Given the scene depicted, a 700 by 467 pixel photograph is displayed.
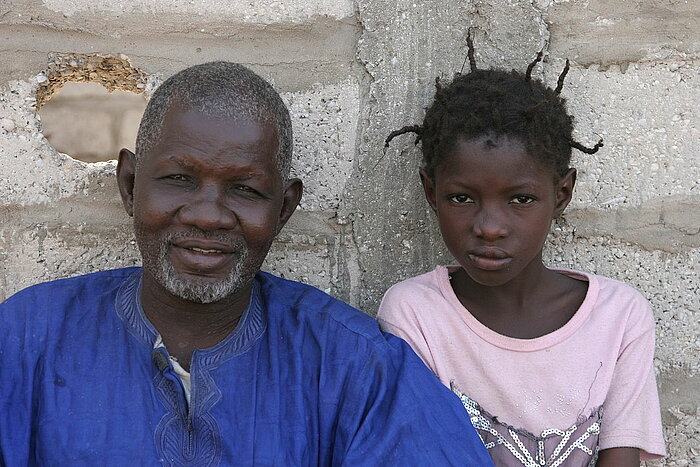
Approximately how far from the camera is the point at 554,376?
2.04 meters

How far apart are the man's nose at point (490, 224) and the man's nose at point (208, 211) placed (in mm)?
546

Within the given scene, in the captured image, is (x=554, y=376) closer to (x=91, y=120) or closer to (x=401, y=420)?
(x=401, y=420)

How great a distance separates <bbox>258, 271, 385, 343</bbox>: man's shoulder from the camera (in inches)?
76.9

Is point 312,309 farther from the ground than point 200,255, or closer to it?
closer to it

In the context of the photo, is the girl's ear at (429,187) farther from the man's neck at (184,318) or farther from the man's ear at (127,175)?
the man's ear at (127,175)

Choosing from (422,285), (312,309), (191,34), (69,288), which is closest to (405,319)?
(422,285)

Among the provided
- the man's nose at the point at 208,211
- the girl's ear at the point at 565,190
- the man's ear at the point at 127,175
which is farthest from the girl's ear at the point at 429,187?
the man's ear at the point at 127,175

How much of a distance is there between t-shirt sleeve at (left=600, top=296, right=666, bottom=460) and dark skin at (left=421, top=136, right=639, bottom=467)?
0.11 ft

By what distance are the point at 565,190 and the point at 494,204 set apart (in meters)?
0.24

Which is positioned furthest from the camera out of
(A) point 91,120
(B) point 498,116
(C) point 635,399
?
(A) point 91,120

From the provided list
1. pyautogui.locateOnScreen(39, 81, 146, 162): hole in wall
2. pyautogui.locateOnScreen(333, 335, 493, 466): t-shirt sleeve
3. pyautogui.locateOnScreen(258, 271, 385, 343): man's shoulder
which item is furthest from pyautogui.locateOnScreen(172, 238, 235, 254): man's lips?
pyautogui.locateOnScreen(39, 81, 146, 162): hole in wall

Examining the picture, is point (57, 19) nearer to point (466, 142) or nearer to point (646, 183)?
point (466, 142)

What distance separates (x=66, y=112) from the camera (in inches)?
246

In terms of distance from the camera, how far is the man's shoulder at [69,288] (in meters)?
1.92
